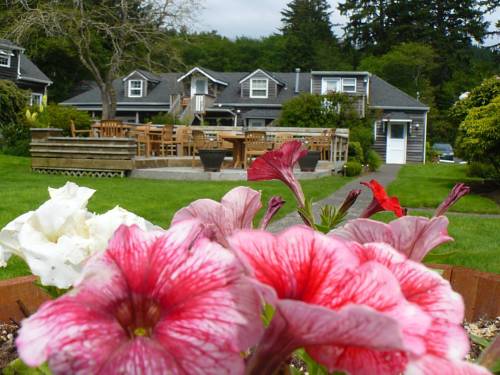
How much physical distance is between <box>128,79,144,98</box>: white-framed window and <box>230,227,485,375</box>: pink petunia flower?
38.3 meters

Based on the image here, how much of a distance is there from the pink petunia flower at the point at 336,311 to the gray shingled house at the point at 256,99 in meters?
29.5

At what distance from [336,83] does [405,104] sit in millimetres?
4053

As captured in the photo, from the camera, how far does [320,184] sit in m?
13.1

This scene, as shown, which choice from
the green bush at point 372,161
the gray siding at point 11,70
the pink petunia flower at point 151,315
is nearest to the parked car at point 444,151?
the green bush at point 372,161

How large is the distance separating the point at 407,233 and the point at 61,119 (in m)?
24.1

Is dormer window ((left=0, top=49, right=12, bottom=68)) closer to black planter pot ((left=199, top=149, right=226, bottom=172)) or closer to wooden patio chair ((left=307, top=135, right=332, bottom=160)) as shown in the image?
wooden patio chair ((left=307, top=135, right=332, bottom=160))

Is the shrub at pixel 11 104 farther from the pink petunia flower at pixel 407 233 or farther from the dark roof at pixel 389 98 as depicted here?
the pink petunia flower at pixel 407 233

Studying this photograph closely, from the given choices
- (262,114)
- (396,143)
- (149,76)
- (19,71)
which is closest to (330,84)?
(262,114)

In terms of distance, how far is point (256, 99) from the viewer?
3466 cm

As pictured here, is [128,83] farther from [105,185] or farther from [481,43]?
[481,43]

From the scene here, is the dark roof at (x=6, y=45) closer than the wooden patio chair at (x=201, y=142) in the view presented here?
No

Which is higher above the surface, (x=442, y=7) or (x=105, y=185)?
(x=442, y=7)

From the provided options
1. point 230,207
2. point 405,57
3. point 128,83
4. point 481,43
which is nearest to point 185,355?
point 230,207

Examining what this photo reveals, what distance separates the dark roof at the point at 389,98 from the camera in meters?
33.1
